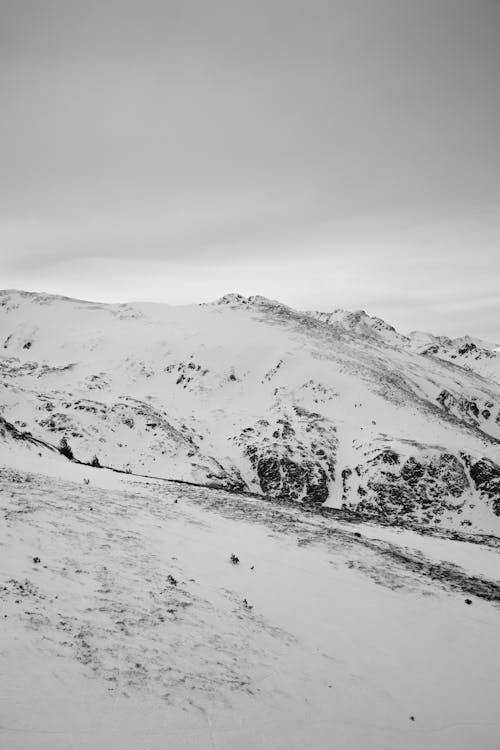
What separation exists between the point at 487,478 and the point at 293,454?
16.5 m

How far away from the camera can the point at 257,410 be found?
160 feet

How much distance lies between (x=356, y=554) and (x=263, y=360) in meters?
46.9

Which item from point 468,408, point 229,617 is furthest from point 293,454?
point 468,408

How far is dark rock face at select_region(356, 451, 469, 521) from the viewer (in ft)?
108

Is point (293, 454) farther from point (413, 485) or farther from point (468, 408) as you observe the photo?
point (468, 408)

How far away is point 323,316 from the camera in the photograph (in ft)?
570

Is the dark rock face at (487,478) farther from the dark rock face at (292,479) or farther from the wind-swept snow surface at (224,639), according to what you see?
the wind-swept snow surface at (224,639)

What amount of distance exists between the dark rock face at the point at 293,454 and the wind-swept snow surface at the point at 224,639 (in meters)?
21.1

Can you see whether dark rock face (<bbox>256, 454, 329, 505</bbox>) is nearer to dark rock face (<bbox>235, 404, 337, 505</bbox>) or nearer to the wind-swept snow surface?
dark rock face (<bbox>235, 404, 337, 505</bbox>)

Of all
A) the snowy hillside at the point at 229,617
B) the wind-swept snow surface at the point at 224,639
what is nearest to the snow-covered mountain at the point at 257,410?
the snowy hillside at the point at 229,617

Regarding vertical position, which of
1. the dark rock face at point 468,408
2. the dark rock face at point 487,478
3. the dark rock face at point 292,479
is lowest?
the dark rock face at point 292,479

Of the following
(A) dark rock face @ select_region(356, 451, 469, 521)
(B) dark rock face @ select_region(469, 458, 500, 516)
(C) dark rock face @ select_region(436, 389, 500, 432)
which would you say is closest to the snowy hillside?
(A) dark rock face @ select_region(356, 451, 469, 521)

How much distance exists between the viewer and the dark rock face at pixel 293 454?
35.4 meters

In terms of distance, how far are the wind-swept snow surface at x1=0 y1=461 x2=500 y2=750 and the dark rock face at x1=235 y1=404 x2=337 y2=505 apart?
21129mm
